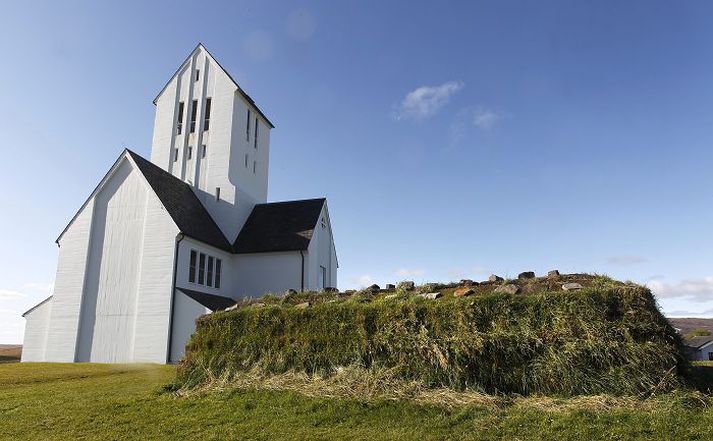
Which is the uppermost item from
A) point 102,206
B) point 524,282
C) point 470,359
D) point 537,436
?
point 102,206

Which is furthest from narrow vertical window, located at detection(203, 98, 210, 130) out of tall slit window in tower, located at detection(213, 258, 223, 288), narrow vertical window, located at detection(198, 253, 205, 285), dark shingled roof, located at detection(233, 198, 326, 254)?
narrow vertical window, located at detection(198, 253, 205, 285)

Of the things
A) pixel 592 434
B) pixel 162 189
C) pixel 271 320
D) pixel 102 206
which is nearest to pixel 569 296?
pixel 592 434

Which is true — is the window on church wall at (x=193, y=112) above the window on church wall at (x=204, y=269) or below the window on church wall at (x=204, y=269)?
above

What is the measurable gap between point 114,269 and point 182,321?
4.76 m

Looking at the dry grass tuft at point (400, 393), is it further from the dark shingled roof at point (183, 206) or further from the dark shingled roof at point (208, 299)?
the dark shingled roof at point (183, 206)

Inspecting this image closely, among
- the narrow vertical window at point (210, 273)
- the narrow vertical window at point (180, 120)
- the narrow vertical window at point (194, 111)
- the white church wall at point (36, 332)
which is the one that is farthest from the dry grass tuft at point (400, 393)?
the narrow vertical window at point (180, 120)

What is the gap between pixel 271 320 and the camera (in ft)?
32.6

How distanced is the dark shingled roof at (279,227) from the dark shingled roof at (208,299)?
11.4ft

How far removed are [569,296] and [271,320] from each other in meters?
5.76

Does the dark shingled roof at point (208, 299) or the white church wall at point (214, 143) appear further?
the white church wall at point (214, 143)

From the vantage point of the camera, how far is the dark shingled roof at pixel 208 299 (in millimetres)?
22281

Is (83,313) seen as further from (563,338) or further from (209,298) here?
(563,338)

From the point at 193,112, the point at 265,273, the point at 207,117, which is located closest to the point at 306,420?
the point at 265,273

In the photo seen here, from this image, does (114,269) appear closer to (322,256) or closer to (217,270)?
(217,270)
